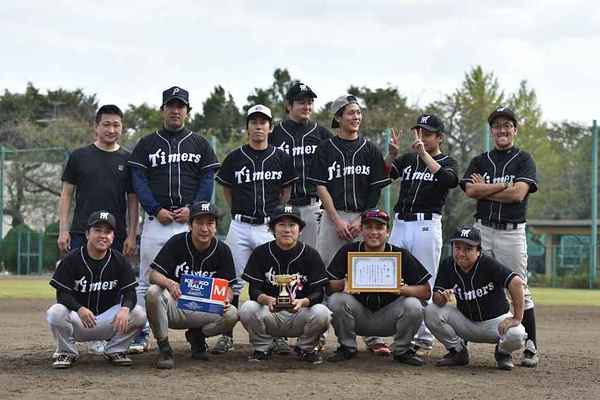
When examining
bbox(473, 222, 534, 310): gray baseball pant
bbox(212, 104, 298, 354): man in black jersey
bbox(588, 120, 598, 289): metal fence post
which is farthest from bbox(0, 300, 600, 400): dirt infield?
bbox(588, 120, 598, 289): metal fence post

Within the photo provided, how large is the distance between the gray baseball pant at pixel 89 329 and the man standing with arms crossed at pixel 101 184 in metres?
0.67

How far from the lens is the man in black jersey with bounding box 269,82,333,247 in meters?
8.47

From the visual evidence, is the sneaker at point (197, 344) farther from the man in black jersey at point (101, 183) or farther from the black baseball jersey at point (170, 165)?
the black baseball jersey at point (170, 165)

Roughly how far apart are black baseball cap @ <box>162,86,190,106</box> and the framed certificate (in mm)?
2052

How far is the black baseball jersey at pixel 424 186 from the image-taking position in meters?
7.95

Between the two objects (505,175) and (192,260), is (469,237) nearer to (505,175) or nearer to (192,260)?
(505,175)

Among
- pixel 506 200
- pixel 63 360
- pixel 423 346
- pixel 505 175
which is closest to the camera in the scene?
pixel 63 360

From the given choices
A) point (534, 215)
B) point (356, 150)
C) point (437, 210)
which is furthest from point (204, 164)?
point (534, 215)

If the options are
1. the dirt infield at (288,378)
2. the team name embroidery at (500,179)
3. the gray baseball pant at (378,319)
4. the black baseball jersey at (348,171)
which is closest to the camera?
the dirt infield at (288,378)

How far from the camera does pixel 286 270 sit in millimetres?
7496

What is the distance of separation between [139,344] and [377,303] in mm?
2163

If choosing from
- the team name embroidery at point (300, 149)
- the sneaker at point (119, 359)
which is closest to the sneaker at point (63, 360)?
the sneaker at point (119, 359)

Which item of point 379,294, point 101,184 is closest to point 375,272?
point 379,294

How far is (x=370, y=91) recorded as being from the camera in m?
52.8
